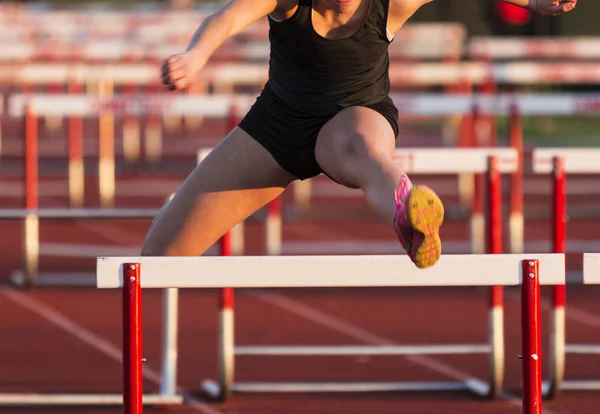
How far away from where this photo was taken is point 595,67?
1502 cm

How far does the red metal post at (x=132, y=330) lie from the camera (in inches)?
172

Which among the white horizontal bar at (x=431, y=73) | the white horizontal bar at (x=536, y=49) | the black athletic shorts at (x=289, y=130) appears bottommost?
the black athletic shorts at (x=289, y=130)

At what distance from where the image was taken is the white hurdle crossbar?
441 centimetres

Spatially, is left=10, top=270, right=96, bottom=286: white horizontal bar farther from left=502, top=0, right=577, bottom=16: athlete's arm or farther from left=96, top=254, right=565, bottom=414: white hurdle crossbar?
left=96, top=254, right=565, bottom=414: white hurdle crossbar

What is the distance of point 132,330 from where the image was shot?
14.5 feet

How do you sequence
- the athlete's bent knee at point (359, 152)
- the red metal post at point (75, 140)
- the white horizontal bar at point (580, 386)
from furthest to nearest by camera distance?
the red metal post at point (75, 140)
the white horizontal bar at point (580, 386)
the athlete's bent knee at point (359, 152)

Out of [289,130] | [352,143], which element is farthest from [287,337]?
[352,143]

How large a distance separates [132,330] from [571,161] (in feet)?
10.5

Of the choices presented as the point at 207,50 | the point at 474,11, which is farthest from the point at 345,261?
the point at 474,11

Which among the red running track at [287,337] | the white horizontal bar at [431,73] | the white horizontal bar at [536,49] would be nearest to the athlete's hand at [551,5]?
the red running track at [287,337]

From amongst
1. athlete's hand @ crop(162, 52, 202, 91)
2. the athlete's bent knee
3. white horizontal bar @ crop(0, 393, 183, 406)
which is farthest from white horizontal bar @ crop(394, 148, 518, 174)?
athlete's hand @ crop(162, 52, 202, 91)

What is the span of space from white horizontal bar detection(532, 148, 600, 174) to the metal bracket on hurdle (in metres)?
0.20

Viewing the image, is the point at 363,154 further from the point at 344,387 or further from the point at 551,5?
the point at 344,387

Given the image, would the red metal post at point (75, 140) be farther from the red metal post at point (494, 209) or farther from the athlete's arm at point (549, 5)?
the athlete's arm at point (549, 5)
